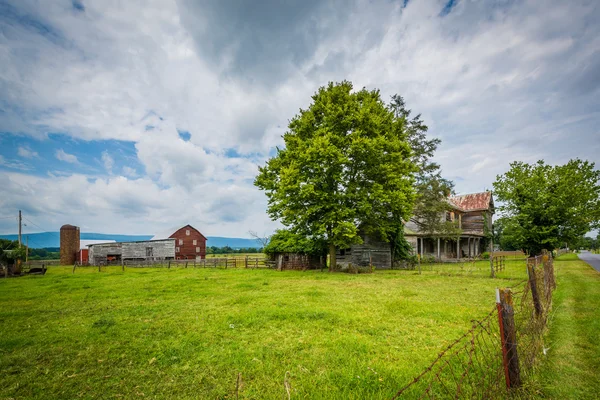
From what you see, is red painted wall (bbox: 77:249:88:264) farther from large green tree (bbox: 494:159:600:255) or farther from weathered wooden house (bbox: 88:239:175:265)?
large green tree (bbox: 494:159:600:255)

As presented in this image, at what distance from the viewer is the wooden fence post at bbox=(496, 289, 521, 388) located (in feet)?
14.9

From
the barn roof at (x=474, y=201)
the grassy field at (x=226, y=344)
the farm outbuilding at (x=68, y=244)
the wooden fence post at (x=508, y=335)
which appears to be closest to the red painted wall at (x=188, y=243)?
the farm outbuilding at (x=68, y=244)

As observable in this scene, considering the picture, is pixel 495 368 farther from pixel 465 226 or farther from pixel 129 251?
pixel 129 251

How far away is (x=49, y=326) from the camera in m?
9.91

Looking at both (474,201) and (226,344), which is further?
(474,201)

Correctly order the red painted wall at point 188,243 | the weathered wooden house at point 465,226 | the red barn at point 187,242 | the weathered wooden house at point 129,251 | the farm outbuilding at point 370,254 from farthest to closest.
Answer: the red painted wall at point 188,243 < the red barn at point 187,242 < the weathered wooden house at point 129,251 < the weathered wooden house at point 465,226 < the farm outbuilding at point 370,254

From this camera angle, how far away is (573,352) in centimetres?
663

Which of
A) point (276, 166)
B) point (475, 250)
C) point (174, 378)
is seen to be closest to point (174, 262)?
point (276, 166)

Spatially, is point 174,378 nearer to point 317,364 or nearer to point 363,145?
point 317,364

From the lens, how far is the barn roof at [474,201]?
47.7m

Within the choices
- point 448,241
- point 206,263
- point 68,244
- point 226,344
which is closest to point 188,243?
point 68,244

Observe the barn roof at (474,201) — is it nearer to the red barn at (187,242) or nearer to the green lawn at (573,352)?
the green lawn at (573,352)

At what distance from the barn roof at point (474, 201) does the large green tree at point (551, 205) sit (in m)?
13.3

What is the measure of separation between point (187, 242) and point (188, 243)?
31 cm
